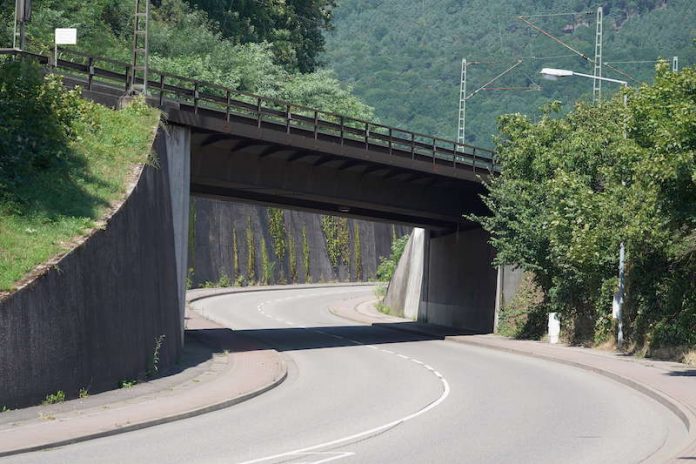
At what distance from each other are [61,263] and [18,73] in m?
8.12

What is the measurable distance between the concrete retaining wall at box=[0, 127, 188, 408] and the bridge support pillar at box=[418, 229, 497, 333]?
72.4 ft

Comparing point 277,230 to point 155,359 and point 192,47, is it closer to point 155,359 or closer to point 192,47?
point 192,47

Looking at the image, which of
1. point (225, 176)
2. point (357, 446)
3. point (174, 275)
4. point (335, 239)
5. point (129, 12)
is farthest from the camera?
point (335, 239)

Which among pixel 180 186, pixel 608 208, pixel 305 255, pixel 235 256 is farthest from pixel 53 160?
pixel 305 255

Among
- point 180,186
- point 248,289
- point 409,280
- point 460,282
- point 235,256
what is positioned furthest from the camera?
point 235,256

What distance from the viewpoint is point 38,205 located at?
2355cm

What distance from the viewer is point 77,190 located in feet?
80.9

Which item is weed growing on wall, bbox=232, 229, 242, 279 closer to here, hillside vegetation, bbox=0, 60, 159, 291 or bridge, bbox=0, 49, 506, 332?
bridge, bbox=0, 49, 506, 332

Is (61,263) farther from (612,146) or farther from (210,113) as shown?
(612,146)

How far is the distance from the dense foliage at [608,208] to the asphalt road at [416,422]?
160 inches

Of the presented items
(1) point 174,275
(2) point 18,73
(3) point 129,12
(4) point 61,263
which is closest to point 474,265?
(1) point 174,275

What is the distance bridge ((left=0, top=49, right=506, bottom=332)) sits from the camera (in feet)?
107

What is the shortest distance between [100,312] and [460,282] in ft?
106

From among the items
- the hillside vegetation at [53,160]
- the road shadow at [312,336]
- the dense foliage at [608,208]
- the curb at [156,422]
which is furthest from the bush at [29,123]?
the dense foliage at [608,208]
